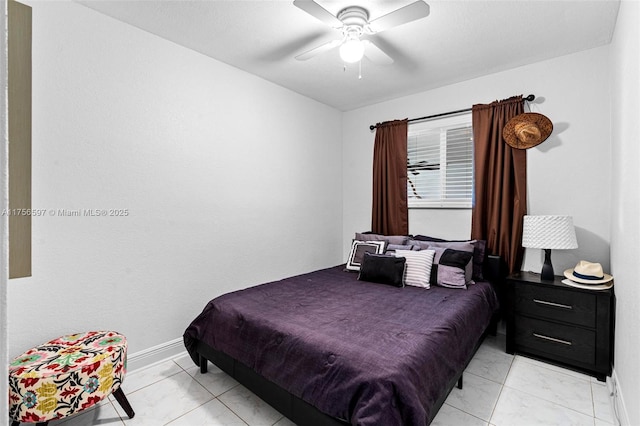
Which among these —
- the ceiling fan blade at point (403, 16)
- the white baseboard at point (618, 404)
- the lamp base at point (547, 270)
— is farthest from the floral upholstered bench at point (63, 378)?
the lamp base at point (547, 270)

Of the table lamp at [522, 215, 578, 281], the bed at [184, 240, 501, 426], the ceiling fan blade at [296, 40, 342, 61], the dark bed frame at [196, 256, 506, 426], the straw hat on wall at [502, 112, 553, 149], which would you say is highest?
the ceiling fan blade at [296, 40, 342, 61]

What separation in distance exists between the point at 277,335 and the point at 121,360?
0.95 m

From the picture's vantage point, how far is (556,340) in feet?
8.29

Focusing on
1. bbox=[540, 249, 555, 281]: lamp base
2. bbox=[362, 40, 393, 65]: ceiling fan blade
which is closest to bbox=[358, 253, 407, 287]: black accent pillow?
bbox=[540, 249, 555, 281]: lamp base

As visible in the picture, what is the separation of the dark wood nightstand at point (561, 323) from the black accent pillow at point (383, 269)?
94 centimetres

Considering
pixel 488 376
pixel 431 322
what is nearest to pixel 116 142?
pixel 431 322

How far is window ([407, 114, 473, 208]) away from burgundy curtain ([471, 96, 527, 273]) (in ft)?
0.51

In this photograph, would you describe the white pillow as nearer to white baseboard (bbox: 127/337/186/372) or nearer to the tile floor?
the tile floor

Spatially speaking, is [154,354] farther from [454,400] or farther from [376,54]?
[376,54]

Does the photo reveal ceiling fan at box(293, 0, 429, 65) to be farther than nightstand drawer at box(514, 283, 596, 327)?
No

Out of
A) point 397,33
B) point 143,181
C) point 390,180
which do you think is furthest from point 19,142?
point 390,180

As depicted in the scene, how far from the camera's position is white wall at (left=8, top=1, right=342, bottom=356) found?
2.06 metres

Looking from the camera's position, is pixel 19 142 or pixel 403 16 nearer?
pixel 19 142

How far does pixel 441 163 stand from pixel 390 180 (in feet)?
2.04
